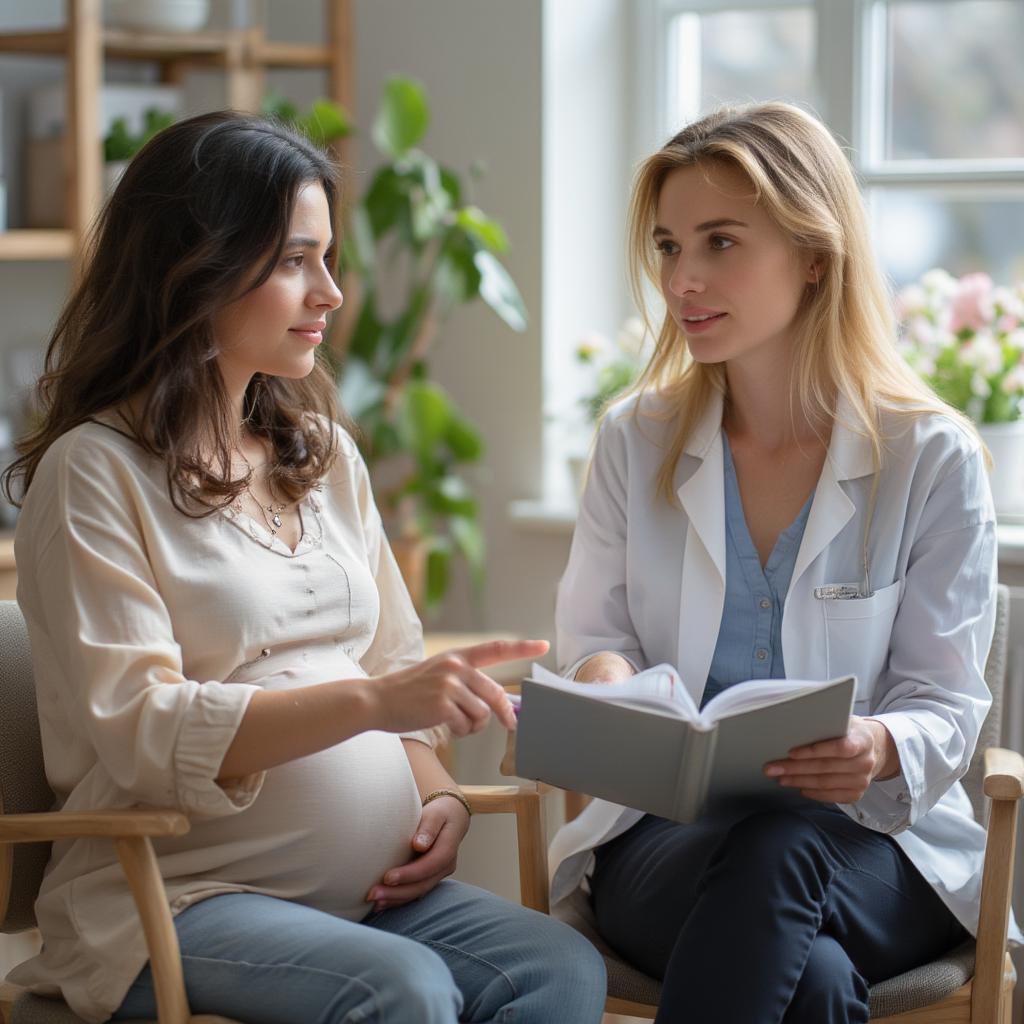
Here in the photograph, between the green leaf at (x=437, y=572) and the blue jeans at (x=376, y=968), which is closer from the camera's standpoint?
the blue jeans at (x=376, y=968)

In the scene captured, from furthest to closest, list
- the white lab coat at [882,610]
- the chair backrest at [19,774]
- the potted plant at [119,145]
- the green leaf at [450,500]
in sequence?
the green leaf at [450,500]
the potted plant at [119,145]
the white lab coat at [882,610]
the chair backrest at [19,774]

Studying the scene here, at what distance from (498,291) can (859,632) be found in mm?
1194

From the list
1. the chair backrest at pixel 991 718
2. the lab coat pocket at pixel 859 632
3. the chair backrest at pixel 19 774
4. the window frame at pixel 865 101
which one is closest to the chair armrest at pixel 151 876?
Answer: the chair backrest at pixel 19 774

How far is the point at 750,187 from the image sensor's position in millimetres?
1752

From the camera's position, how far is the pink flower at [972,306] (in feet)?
8.43

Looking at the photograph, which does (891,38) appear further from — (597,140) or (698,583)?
(698,583)

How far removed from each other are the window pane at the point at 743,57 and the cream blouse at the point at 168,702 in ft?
5.72

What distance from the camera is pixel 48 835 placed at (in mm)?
1417

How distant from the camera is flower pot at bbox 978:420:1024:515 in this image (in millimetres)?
2568

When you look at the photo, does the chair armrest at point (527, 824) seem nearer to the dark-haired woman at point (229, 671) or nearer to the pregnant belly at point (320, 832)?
the dark-haired woman at point (229, 671)

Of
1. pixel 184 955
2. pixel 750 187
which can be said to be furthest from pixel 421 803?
pixel 750 187

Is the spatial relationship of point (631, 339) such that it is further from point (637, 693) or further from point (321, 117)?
point (637, 693)

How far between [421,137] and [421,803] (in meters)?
1.58

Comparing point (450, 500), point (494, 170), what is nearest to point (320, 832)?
point (450, 500)
